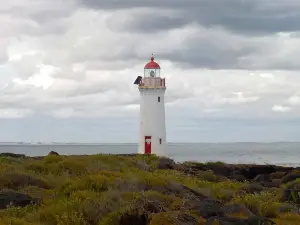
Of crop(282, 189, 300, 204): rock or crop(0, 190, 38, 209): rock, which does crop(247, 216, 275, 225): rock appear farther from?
crop(282, 189, 300, 204): rock

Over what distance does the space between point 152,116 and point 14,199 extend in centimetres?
2394

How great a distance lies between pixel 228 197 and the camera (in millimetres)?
13734

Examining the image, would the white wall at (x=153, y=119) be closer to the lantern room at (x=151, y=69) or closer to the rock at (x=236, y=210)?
the lantern room at (x=151, y=69)

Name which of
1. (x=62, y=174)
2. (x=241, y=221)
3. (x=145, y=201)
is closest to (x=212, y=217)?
(x=241, y=221)

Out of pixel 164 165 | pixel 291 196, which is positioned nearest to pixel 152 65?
pixel 164 165

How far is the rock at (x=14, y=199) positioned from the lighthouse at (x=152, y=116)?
23477 mm

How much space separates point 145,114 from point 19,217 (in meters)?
25.4

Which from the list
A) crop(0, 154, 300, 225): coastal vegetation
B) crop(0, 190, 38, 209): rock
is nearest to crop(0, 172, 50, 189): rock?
crop(0, 154, 300, 225): coastal vegetation

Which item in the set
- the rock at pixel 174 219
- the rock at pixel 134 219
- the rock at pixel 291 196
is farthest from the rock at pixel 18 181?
the rock at pixel 291 196

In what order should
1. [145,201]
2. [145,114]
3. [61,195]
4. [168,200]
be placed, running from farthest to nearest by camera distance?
1. [145,114]
2. [61,195]
3. [168,200]
4. [145,201]

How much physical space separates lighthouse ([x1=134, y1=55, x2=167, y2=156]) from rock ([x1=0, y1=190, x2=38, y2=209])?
23477 mm

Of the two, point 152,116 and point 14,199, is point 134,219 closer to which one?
point 14,199

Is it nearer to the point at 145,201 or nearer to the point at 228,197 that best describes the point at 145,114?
the point at 228,197

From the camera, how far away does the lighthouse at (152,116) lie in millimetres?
35406
